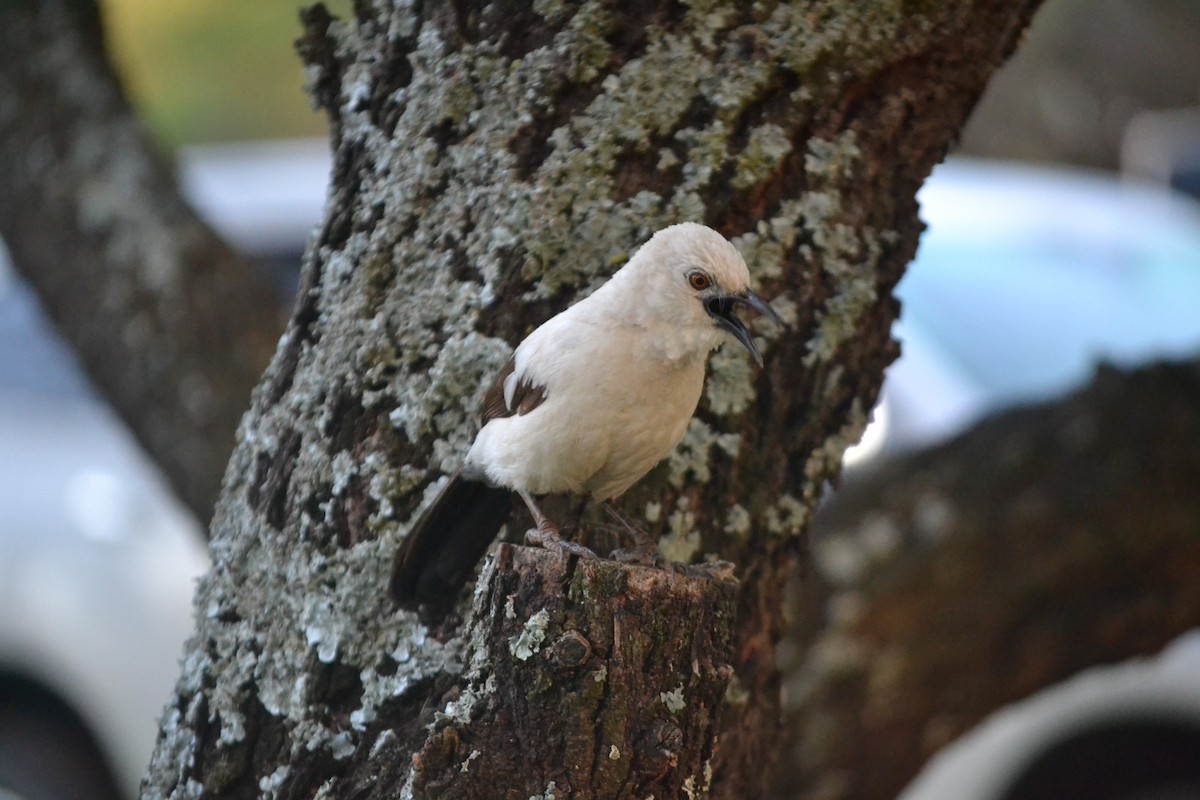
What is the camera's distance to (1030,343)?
18.3 ft

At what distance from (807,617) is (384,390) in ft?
5.95

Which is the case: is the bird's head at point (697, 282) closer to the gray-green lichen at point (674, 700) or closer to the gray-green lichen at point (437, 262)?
the gray-green lichen at point (437, 262)

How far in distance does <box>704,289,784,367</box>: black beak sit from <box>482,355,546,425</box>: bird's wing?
318mm

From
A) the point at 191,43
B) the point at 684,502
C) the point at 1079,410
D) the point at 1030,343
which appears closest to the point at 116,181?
the point at 684,502

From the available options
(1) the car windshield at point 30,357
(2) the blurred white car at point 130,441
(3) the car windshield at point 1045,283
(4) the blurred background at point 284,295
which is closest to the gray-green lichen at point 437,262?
(4) the blurred background at point 284,295

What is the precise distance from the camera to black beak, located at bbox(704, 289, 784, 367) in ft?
7.29

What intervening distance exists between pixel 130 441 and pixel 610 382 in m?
3.09

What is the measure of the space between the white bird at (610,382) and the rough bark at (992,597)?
1.55 meters

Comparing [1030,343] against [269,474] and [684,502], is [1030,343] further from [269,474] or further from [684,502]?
[269,474]

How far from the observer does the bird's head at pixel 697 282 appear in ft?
7.20

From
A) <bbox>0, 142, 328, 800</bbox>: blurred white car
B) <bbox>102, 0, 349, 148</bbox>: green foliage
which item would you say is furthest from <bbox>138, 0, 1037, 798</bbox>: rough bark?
<bbox>102, 0, 349, 148</bbox>: green foliage

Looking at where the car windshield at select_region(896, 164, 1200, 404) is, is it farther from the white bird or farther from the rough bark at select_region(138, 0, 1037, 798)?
the white bird

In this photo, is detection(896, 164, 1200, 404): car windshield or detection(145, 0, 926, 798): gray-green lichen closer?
detection(145, 0, 926, 798): gray-green lichen

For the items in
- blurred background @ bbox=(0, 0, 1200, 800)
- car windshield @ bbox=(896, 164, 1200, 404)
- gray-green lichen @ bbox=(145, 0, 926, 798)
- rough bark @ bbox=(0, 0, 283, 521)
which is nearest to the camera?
gray-green lichen @ bbox=(145, 0, 926, 798)
